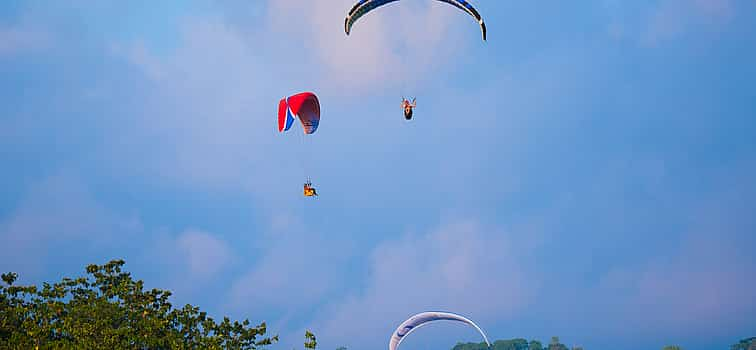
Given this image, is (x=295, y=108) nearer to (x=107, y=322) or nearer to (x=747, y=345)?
(x=107, y=322)

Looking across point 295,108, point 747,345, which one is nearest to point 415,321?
point 295,108

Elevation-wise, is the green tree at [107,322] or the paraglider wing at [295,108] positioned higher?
the paraglider wing at [295,108]

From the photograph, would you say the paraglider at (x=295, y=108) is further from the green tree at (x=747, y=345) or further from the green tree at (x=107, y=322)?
the green tree at (x=747, y=345)

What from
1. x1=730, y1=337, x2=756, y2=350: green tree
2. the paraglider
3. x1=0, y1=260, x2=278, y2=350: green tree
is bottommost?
x1=0, y1=260, x2=278, y2=350: green tree

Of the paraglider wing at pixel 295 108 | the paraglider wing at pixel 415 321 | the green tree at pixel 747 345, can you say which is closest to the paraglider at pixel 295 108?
the paraglider wing at pixel 295 108

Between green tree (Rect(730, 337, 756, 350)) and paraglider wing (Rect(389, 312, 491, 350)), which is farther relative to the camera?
green tree (Rect(730, 337, 756, 350))

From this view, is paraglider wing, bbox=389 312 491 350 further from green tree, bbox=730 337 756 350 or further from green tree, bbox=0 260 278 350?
green tree, bbox=730 337 756 350

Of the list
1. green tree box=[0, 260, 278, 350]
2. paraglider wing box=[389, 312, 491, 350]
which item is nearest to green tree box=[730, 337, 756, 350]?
paraglider wing box=[389, 312, 491, 350]

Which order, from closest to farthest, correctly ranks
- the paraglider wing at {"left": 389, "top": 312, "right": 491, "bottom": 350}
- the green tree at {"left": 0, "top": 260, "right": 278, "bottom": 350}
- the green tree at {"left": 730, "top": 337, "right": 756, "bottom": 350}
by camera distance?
1. the green tree at {"left": 0, "top": 260, "right": 278, "bottom": 350}
2. the paraglider wing at {"left": 389, "top": 312, "right": 491, "bottom": 350}
3. the green tree at {"left": 730, "top": 337, "right": 756, "bottom": 350}

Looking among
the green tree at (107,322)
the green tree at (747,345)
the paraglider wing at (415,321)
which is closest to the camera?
the green tree at (107,322)

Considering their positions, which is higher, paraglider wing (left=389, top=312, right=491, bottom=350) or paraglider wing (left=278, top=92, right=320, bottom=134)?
paraglider wing (left=278, top=92, right=320, bottom=134)

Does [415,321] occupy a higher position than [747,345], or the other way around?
[747,345]


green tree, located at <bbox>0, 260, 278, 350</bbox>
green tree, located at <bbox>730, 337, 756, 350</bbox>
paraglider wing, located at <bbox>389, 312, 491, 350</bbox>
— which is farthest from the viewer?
green tree, located at <bbox>730, 337, 756, 350</bbox>

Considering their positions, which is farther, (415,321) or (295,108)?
(415,321)
